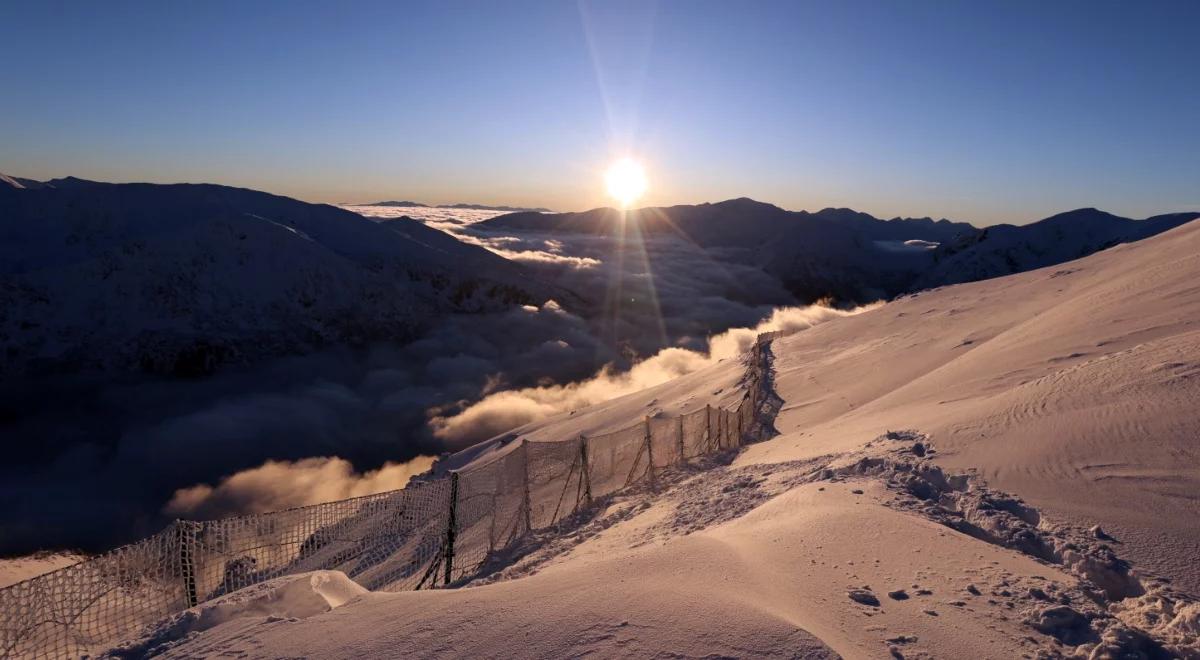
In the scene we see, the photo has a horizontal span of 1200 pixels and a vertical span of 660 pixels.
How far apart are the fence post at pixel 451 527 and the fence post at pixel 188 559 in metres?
3.18

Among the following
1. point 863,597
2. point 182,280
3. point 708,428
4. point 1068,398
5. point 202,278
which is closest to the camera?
point 863,597

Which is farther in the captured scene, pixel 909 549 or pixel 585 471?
pixel 585 471

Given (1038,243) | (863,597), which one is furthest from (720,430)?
(1038,243)

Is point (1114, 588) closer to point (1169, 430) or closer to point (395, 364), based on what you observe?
point (1169, 430)

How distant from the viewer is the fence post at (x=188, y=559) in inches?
246

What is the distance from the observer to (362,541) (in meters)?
8.85

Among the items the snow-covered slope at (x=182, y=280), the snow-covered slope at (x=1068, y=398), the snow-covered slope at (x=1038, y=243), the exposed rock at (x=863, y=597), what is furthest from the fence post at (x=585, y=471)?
the snow-covered slope at (x=1038, y=243)

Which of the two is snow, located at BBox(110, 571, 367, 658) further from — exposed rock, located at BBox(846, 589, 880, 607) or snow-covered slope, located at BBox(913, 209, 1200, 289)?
snow-covered slope, located at BBox(913, 209, 1200, 289)

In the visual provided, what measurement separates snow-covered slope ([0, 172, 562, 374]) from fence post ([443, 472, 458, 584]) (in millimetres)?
72083

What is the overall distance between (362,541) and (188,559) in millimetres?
2708

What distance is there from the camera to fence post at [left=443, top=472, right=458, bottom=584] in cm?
875

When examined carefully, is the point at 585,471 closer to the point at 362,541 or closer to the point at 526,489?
the point at 526,489

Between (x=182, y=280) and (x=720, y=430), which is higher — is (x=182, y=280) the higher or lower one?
the higher one

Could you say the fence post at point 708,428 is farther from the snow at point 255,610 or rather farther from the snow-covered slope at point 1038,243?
the snow-covered slope at point 1038,243
